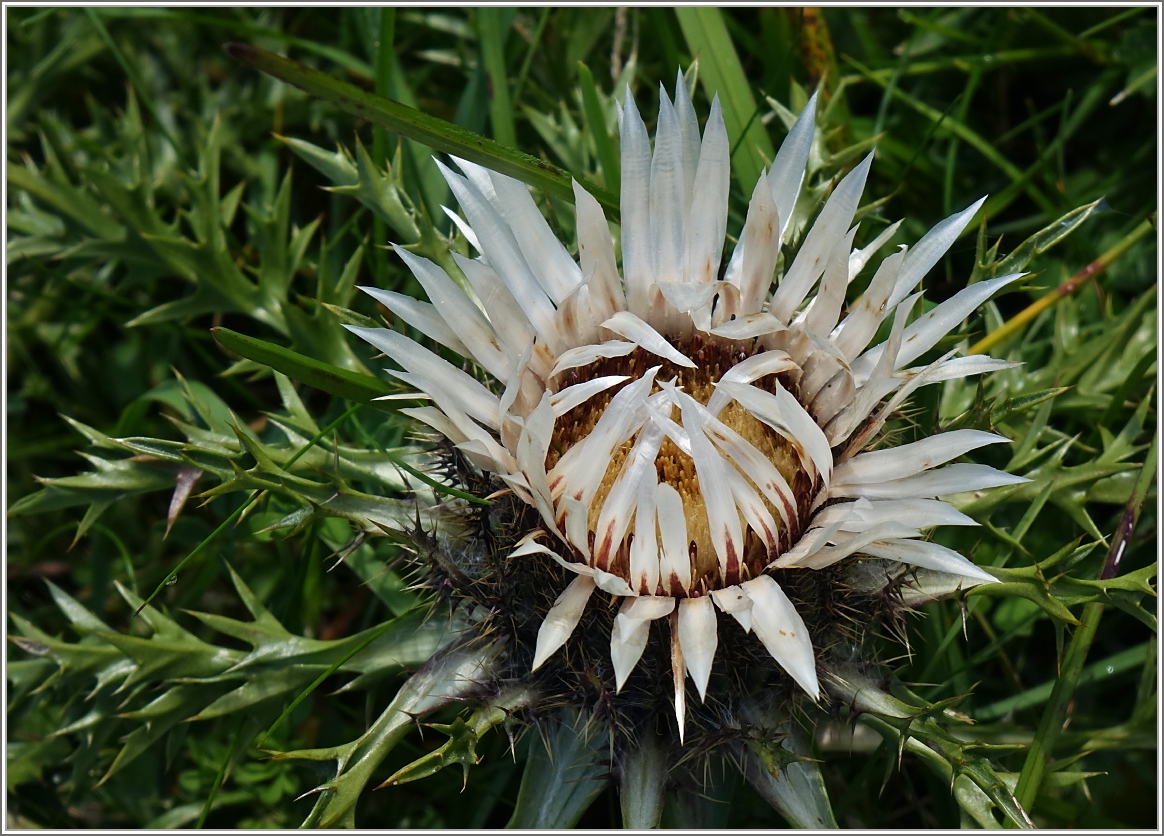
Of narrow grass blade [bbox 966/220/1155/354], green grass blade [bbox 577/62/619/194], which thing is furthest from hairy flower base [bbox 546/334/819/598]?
narrow grass blade [bbox 966/220/1155/354]

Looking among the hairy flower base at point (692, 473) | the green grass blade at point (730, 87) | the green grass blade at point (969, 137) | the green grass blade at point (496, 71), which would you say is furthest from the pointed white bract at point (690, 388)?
the green grass blade at point (969, 137)

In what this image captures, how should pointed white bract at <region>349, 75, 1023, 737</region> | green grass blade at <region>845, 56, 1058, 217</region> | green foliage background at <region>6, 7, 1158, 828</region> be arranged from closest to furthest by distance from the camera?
pointed white bract at <region>349, 75, 1023, 737</region> → green foliage background at <region>6, 7, 1158, 828</region> → green grass blade at <region>845, 56, 1058, 217</region>

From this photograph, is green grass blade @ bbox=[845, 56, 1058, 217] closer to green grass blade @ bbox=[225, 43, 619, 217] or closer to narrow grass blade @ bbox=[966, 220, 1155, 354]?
narrow grass blade @ bbox=[966, 220, 1155, 354]

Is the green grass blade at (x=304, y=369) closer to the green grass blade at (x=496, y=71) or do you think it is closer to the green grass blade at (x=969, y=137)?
the green grass blade at (x=496, y=71)

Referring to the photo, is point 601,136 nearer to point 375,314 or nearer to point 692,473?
point 375,314

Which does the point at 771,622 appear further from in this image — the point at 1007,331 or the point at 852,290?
the point at 1007,331

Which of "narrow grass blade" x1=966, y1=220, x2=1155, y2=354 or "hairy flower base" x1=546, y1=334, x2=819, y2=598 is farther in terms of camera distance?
"narrow grass blade" x1=966, y1=220, x2=1155, y2=354

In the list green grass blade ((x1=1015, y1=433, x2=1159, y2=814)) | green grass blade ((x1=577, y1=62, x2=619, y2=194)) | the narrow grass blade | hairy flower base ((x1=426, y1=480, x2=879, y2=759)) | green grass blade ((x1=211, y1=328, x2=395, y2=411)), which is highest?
green grass blade ((x1=577, y1=62, x2=619, y2=194))
